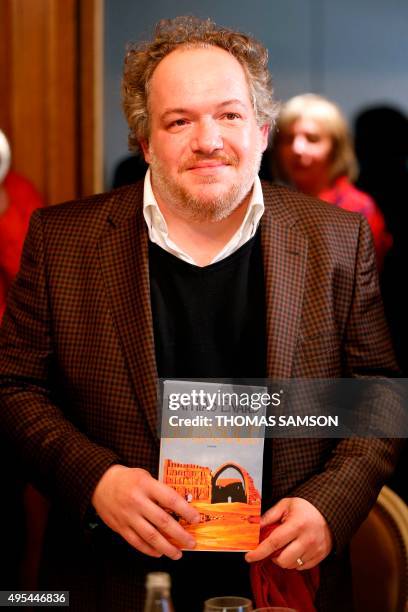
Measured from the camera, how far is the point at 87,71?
3096 millimetres

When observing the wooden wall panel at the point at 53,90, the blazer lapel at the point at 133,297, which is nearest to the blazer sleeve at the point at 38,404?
the blazer lapel at the point at 133,297

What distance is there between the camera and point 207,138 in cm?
184

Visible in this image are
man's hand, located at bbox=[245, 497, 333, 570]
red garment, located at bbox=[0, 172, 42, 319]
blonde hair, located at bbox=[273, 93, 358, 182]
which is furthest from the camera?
blonde hair, located at bbox=[273, 93, 358, 182]

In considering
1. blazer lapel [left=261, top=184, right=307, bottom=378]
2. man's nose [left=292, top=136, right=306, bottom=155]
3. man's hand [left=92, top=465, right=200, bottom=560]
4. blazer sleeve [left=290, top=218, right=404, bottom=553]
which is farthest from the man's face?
man's nose [left=292, top=136, right=306, bottom=155]

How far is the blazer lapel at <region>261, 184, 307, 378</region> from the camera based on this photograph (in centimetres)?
194

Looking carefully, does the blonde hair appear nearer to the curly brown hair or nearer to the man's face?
the curly brown hair

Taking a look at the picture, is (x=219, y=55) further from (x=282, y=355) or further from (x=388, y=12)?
(x=388, y=12)

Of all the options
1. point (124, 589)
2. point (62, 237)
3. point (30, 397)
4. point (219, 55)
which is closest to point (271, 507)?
point (124, 589)

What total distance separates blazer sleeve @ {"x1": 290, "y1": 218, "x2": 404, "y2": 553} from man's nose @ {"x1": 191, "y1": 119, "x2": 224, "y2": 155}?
1.34 ft

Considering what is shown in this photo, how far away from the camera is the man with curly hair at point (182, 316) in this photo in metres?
1.88

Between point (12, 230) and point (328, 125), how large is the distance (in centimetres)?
97

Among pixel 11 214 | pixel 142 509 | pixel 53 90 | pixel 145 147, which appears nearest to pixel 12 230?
pixel 11 214

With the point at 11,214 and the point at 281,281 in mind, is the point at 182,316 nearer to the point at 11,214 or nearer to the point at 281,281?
the point at 281,281

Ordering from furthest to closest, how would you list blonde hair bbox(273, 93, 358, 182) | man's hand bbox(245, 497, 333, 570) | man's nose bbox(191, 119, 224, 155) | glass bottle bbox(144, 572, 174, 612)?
blonde hair bbox(273, 93, 358, 182)
man's nose bbox(191, 119, 224, 155)
man's hand bbox(245, 497, 333, 570)
glass bottle bbox(144, 572, 174, 612)
